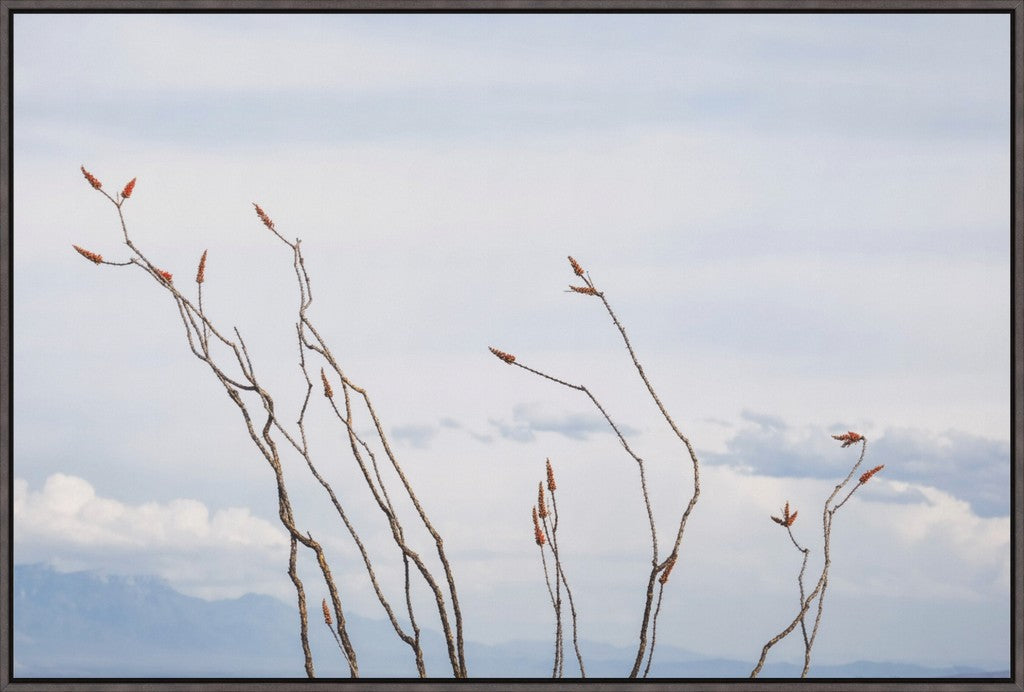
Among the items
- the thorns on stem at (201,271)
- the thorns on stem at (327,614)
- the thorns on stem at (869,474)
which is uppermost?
the thorns on stem at (201,271)

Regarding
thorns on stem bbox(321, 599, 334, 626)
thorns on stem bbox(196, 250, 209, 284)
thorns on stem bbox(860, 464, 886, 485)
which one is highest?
thorns on stem bbox(196, 250, 209, 284)

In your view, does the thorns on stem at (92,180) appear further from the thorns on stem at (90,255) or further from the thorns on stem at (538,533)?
the thorns on stem at (538,533)

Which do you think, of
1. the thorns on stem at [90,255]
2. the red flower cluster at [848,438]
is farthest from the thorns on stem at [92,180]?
the red flower cluster at [848,438]

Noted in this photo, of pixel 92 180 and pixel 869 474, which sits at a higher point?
pixel 92 180

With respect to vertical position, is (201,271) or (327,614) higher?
(201,271)

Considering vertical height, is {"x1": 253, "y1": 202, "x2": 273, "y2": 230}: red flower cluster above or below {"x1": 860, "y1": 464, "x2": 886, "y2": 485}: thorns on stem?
above

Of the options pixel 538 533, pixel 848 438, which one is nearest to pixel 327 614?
pixel 538 533

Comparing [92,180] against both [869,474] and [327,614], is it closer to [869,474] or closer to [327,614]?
A: [327,614]

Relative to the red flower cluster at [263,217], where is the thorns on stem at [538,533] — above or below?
below

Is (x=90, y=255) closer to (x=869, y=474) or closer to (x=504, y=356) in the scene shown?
(x=504, y=356)

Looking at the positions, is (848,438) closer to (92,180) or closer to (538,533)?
(538,533)

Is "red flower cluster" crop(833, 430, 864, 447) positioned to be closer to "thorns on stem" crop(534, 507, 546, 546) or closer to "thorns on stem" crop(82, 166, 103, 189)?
"thorns on stem" crop(534, 507, 546, 546)

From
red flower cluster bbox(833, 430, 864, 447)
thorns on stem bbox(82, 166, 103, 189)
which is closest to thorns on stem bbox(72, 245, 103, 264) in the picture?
thorns on stem bbox(82, 166, 103, 189)

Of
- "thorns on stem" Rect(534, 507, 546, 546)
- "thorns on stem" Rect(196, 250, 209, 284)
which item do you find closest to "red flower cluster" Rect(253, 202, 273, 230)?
"thorns on stem" Rect(196, 250, 209, 284)
